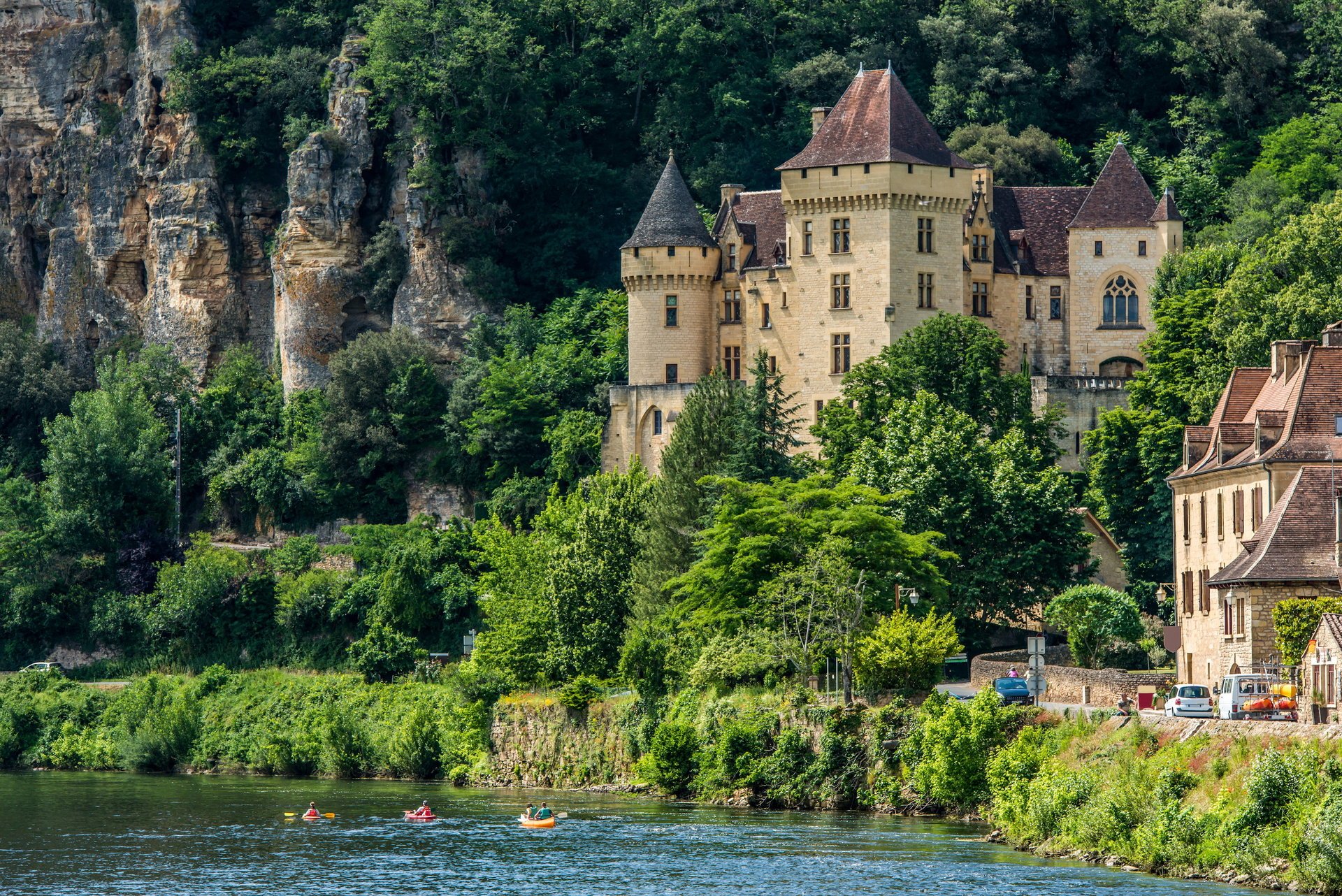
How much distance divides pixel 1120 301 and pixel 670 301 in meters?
18.3

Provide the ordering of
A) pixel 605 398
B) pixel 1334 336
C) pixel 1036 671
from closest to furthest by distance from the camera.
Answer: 1. pixel 1036 671
2. pixel 1334 336
3. pixel 605 398

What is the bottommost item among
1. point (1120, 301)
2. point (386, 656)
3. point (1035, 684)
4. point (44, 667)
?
point (1035, 684)

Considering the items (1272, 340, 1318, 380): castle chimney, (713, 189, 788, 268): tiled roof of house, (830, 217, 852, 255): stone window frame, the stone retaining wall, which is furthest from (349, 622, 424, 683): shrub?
the stone retaining wall

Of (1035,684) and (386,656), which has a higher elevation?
(386,656)

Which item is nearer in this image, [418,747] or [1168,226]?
[418,747]

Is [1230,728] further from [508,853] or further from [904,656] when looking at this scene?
[508,853]

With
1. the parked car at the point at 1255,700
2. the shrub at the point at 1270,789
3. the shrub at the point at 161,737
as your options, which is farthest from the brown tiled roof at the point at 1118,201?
the shrub at the point at 1270,789

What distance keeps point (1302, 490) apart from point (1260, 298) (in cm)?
2231

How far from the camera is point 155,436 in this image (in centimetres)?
11294

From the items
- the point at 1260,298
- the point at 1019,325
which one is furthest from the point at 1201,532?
the point at 1019,325

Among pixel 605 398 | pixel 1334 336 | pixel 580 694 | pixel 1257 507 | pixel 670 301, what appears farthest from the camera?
pixel 605 398

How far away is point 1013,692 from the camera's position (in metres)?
67.1

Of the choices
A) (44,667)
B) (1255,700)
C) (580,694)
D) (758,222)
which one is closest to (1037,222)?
(758,222)

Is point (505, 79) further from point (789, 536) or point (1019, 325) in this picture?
point (789, 536)
